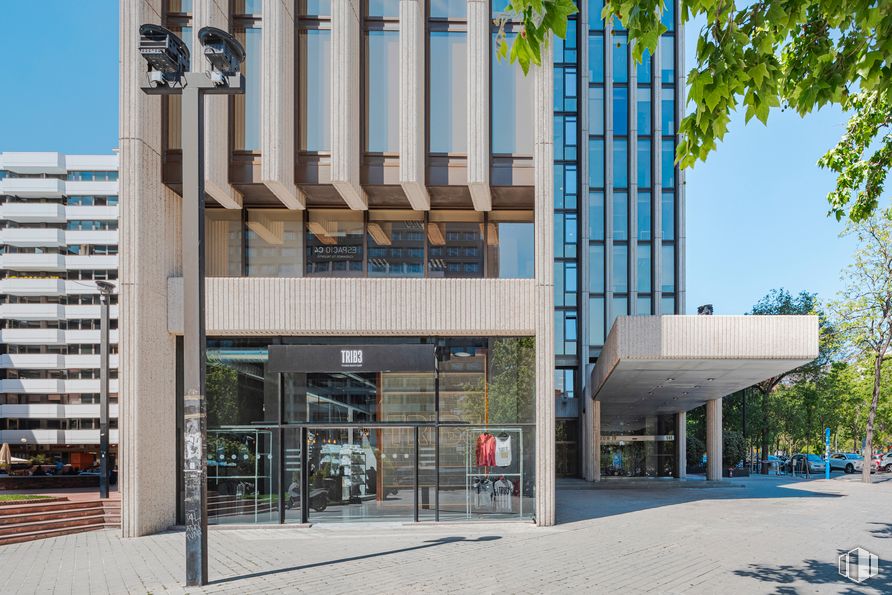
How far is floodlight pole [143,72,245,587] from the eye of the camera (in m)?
9.58

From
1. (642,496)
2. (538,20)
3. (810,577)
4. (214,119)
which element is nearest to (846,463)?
(642,496)

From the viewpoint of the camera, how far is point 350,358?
14945mm

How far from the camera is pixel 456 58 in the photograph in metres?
14.9

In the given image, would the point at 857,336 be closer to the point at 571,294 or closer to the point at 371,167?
the point at 571,294

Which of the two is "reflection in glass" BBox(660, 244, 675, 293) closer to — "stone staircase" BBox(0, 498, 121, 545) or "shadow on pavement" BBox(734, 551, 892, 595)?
"shadow on pavement" BBox(734, 551, 892, 595)

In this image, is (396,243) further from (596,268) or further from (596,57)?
(596,57)

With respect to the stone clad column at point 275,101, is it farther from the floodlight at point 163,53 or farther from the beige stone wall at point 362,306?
the floodlight at point 163,53

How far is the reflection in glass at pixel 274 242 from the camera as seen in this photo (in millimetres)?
15531

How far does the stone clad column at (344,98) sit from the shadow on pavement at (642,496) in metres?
9.39

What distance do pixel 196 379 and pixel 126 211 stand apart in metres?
5.66

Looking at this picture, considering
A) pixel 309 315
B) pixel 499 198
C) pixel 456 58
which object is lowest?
pixel 309 315

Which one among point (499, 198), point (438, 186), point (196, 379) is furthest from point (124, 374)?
point (499, 198)

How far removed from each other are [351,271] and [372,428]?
368cm

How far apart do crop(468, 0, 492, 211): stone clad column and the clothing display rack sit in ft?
18.0
